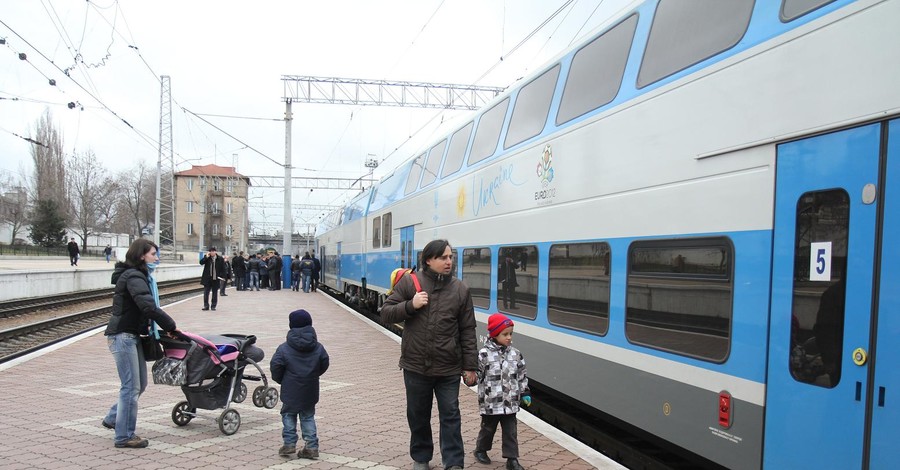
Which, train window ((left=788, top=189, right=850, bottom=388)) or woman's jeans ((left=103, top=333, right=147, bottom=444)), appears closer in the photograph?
train window ((left=788, top=189, right=850, bottom=388))

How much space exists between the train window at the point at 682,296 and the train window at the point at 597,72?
1594 mm

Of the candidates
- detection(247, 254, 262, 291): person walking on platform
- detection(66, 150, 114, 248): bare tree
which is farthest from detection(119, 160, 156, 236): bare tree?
detection(247, 254, 262, 291): person walking on platform

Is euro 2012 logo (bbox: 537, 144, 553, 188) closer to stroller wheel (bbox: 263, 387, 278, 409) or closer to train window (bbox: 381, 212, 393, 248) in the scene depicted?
stroller wheel (bbox: 263, 387, 278, 409)

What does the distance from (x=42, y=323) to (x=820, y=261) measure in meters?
14.1

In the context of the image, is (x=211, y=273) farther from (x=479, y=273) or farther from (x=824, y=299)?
(x=824, y=299)

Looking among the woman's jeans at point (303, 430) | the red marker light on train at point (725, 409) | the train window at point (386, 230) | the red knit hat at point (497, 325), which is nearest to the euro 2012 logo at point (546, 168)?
the red knit hat at point (497, 325)

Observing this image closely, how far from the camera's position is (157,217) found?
114ft

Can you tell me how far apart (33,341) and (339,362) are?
624 centimetres

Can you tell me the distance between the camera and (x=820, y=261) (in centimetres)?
335

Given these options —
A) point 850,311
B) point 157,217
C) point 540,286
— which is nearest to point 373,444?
point 540,286

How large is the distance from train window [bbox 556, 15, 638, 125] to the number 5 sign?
2.50 m

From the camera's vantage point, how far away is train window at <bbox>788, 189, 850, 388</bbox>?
325 centimetres

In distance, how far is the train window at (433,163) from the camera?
36.4ft

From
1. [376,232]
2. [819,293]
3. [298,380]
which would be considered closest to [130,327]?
[298,380]
